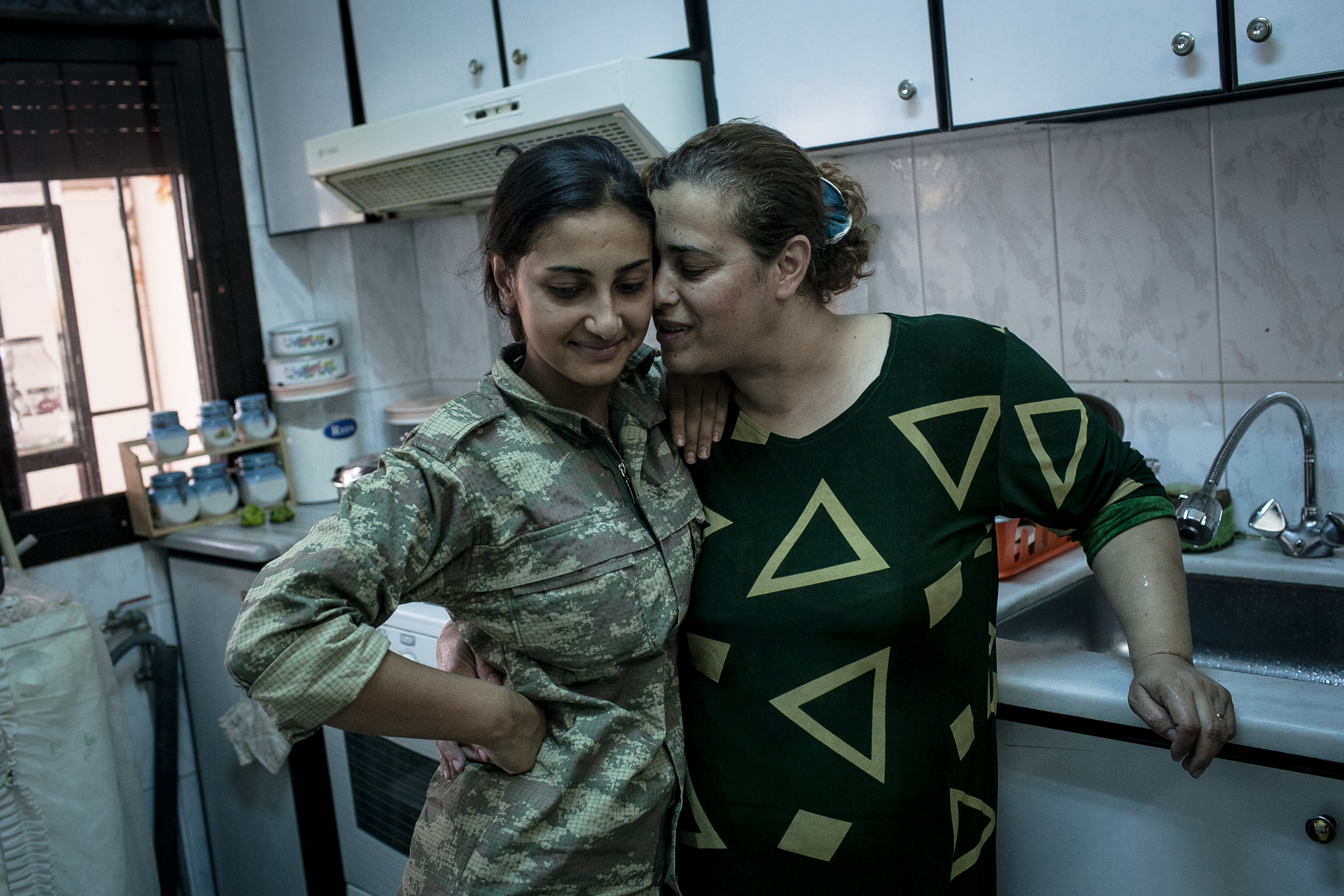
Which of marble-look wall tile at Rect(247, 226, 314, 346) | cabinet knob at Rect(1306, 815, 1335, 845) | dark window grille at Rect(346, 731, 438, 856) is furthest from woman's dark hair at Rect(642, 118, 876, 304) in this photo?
marble-look wall tile at Rect(247, 226, 314, 346)

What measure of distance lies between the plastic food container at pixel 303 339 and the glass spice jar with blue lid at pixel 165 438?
0.29 meters

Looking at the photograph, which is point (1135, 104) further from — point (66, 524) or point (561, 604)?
point (66, 524)

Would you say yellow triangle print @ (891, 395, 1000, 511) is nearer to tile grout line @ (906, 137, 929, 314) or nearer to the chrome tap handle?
the chrome tap handle

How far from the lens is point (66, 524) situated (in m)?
2.37

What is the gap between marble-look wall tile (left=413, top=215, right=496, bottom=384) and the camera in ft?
8.87

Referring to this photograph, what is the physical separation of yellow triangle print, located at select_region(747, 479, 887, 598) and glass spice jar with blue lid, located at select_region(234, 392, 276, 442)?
183 centimetres

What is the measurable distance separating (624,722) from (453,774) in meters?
0.19

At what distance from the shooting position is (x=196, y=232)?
2.55 m

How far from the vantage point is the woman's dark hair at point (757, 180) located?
3.38ft

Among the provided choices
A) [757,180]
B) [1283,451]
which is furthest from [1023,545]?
[757,180]

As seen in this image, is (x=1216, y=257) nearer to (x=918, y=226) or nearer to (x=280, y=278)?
(x=918, y=226)

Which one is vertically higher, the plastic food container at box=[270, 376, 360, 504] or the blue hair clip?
the blue hair clip

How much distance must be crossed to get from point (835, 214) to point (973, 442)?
0.90 ft

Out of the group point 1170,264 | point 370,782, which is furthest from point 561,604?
point 370,782
